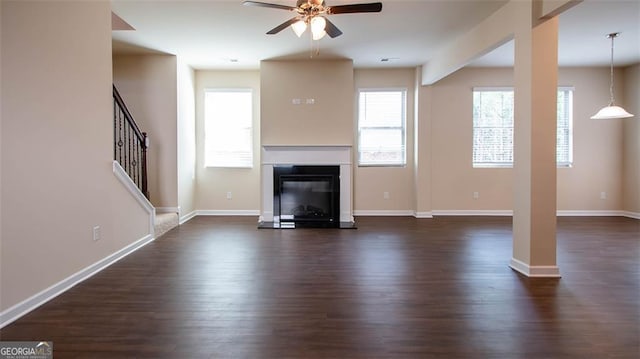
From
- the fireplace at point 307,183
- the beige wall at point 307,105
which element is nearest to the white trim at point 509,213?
the fireplace at point 307,183

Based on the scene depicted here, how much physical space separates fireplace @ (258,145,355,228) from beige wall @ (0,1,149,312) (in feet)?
8.49

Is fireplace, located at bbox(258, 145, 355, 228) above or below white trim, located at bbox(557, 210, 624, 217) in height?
above

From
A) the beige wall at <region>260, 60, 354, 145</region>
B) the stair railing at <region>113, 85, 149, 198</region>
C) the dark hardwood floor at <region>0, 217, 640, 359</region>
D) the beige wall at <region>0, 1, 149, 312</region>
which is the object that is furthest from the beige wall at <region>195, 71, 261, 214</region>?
the beige wall at <region>0, 1, 149, 312</region>

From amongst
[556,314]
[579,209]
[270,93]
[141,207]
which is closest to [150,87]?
[270,93]

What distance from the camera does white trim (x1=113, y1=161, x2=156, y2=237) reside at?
12.5 feet

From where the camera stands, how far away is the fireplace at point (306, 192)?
5.98m

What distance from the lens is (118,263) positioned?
12.1ft

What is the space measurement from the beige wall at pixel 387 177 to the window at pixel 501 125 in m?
1.28

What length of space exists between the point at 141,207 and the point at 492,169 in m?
6.04

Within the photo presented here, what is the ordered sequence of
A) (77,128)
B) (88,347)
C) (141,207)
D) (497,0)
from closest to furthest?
(88,347) < (77,128) < (497,0) < (141,207)

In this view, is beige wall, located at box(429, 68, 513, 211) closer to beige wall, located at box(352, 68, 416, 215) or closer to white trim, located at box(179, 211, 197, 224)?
beige wall, located at box(352, 68, 416, 215)

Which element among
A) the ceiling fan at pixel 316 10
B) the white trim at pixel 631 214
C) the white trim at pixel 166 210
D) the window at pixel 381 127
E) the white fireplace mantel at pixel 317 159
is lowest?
the white trim at pixel 631 214

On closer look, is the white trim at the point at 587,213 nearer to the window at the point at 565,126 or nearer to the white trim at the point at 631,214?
the white trim at the point at 631,214

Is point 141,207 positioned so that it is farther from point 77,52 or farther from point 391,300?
point 391,300
